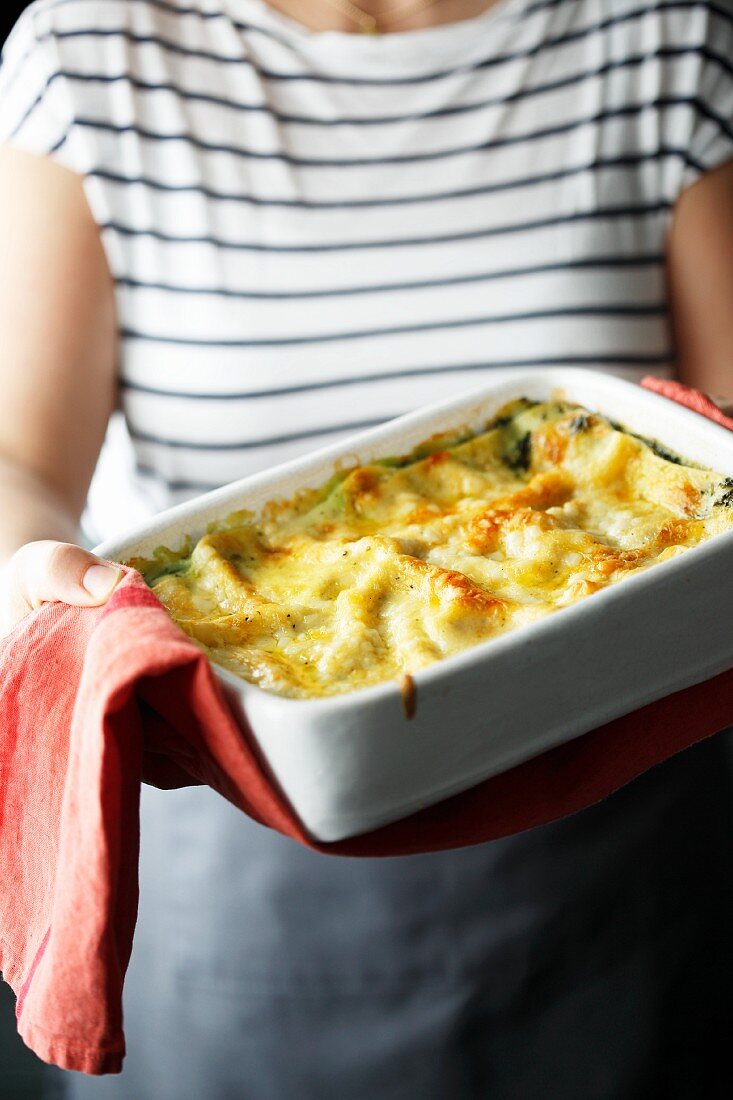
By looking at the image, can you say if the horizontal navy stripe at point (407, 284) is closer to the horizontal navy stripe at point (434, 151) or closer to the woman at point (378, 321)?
the woman at point (378, 321)

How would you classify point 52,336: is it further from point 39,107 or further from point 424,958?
point 424,958

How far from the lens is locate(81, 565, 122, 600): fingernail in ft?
2.38

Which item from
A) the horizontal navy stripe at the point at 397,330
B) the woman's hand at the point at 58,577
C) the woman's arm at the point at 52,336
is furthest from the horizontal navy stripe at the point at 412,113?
the woman's hand at the point at 58,577

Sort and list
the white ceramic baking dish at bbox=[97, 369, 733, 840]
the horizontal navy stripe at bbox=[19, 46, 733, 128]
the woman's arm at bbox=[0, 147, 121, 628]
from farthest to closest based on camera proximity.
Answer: the horizontal navy stripe at bbox=[19, 46, 733, 128] → the woman's arm at bbox=[0, 147, 121, 628] → the white ceramic baking dish at bbox=[97, 369, 733, 840]

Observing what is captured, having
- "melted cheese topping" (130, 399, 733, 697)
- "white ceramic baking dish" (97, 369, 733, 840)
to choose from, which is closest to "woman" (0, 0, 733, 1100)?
"melted cheese topping" (130, 399, 733, 697)

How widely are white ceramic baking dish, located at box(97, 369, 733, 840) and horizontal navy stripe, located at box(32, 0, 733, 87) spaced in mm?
807

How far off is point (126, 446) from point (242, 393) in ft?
0.64

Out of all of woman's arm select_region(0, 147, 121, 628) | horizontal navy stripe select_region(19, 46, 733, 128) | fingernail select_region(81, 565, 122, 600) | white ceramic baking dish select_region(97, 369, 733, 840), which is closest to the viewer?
white ceramic baking dish select_region(97, 369, 733, 840)

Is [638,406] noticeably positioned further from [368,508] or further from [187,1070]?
[187,1070]

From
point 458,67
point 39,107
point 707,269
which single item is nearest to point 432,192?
point 458,67

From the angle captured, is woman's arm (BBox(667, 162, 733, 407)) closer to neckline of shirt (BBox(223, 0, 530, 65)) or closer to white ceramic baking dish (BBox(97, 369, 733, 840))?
neckline of shirt (BBox(223, 0, 530, 65))

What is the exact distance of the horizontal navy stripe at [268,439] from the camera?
1.28 metres

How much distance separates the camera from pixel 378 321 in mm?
1299

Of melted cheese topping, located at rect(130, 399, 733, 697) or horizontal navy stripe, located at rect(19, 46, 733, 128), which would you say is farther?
horizontal navy stripe, located at rect(19, 46, 733, 128)
